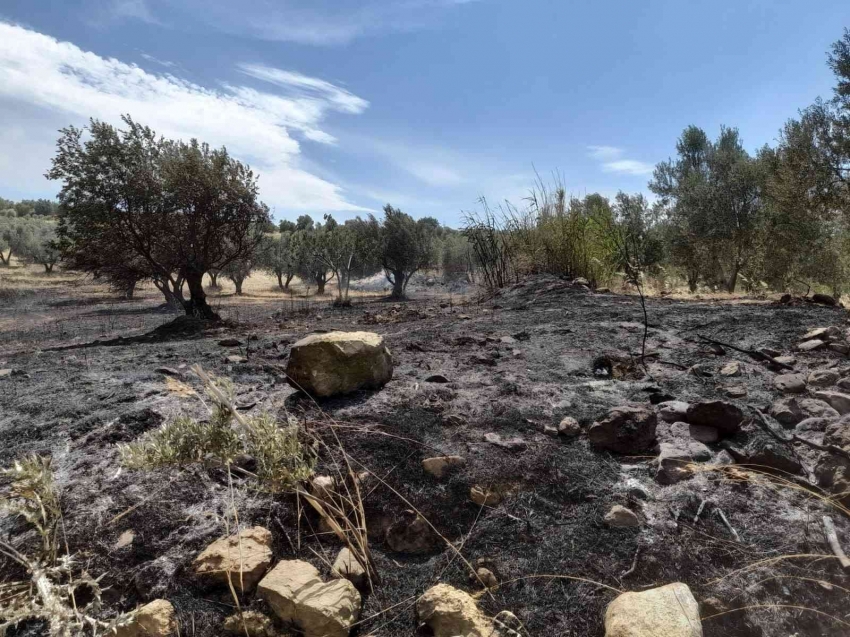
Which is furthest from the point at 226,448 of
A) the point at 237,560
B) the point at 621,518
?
the point at 621,518

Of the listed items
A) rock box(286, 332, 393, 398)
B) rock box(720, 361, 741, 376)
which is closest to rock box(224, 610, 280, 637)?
rock box(286, 332, 393, 398)

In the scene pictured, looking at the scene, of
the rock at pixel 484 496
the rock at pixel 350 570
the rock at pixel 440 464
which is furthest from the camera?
the rock at pixel 440 464

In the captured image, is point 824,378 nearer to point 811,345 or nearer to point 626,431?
point 811,345

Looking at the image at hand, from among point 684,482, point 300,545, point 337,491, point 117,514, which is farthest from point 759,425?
point 117,514

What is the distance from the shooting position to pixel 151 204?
32.8 feet

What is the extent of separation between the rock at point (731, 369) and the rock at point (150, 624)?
3598mm

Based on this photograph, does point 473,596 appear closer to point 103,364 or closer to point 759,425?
point 759,425

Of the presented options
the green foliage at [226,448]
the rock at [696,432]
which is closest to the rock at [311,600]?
the green foliage at [226,448]

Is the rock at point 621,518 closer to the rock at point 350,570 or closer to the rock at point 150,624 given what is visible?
the rock at point 350,570

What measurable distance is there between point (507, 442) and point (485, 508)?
463mm

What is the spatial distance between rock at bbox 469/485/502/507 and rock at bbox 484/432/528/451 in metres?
0.33

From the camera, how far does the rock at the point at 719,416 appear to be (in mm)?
2742

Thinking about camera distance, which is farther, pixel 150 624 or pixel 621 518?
pixel 621 518

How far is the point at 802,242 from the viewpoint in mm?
15891
